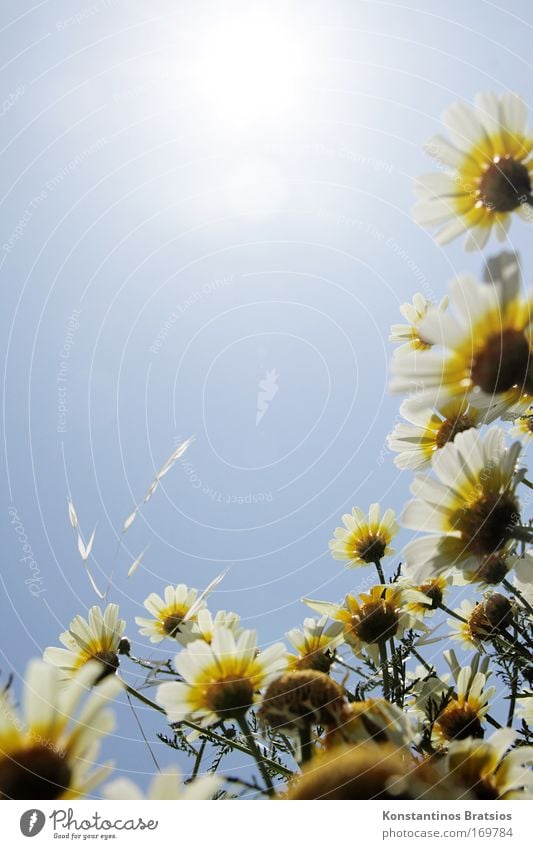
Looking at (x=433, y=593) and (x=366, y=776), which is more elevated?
(x=433, y=593)

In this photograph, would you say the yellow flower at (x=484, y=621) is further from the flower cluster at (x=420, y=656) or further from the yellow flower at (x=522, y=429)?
the yellow flower at (x=522, y=429)

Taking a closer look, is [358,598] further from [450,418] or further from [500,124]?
[500,124]

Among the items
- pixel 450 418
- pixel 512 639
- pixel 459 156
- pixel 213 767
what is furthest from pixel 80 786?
pixel 459 156

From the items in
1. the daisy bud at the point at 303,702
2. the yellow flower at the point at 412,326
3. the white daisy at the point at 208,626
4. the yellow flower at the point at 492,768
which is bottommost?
the yellow flower at the point at 492,768

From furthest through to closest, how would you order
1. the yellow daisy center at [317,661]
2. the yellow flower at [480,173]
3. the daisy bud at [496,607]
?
1. the daisy bud at [496,607]
2. the yellow daisy center at [317,661]
3. the yellow flower at [480,173]

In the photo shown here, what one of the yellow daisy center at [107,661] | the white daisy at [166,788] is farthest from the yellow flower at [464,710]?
the yellow daisy center at [107,661]

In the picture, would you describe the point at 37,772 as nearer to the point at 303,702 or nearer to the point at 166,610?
the point at 303,702

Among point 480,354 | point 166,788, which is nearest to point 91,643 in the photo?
point 166,788
